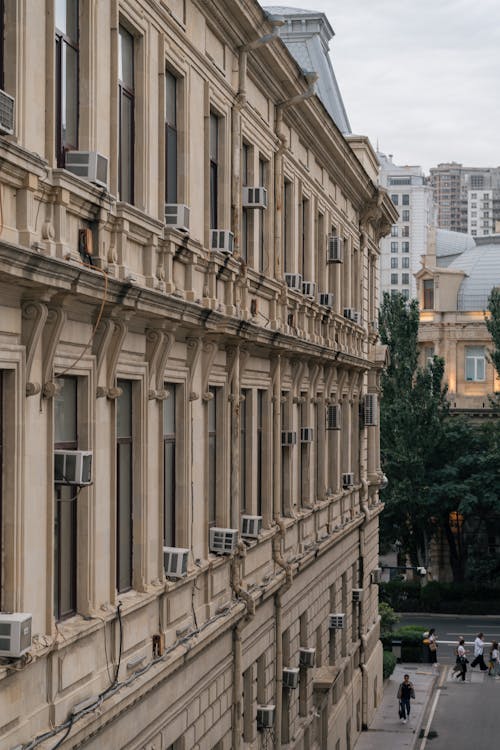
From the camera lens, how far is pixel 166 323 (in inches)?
549

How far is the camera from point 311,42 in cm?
3111

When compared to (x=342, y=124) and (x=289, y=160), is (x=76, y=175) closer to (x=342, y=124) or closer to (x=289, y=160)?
(x=289, y=160)

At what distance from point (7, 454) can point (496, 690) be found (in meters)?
35.4

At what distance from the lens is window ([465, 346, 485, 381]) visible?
72375 mm

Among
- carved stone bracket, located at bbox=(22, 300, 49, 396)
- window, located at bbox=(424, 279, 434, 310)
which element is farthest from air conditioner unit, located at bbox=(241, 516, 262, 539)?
window, located at bbox=(424, 279, 434, 310)

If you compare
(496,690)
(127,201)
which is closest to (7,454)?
(127,201)

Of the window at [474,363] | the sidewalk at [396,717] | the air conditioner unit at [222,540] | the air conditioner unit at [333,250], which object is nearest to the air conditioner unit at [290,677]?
the air conditioner unit at [222,540]

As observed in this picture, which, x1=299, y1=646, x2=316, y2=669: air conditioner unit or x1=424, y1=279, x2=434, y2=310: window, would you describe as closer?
x1=299, y1=646, x2=316, y2=669: air conditioner unit

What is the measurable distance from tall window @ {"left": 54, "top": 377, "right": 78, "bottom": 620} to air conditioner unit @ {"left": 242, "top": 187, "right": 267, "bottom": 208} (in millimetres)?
7798

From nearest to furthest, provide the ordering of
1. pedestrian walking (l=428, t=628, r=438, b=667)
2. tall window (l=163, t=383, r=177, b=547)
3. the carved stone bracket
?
the carved stone bracket < tall window (l=163, t=383, r=177, b=547) < pedestrian walking (l=428, t=628, r=438, b=667)

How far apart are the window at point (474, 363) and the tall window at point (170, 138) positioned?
5852cm

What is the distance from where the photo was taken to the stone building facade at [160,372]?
1052 cm

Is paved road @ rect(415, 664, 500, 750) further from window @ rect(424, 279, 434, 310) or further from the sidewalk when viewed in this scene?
window @ rect(424, 279, 434, 310)

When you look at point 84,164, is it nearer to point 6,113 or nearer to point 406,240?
point 6,113
